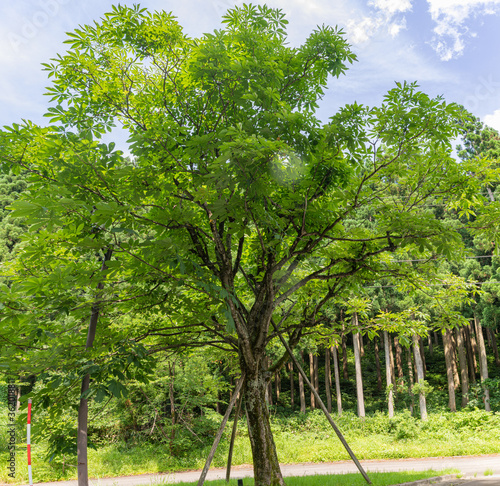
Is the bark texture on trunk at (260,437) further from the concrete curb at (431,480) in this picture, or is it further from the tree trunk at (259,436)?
the concrete curb at (431,480)

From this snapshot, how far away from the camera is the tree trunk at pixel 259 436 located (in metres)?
6.23

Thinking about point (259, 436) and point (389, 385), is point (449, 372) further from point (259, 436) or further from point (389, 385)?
point (259, 436)

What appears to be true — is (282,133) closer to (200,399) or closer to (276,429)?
(200,399)

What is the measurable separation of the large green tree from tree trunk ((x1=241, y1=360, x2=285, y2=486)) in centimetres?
2

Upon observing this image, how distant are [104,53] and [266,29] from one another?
250cm

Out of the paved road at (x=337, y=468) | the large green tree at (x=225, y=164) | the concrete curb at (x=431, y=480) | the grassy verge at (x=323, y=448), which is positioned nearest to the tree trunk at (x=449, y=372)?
the grassy verge at (x=323, y=448)

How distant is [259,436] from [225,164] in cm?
448

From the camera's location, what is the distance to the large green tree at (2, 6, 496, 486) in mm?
4816

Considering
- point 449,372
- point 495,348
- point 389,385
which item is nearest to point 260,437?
point 389,385

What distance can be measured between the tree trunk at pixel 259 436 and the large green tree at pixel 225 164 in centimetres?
2

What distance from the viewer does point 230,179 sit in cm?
441

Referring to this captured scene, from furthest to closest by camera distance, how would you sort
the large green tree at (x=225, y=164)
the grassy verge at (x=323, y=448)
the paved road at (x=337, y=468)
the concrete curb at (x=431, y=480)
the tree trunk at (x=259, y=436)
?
the grassy verge at (x=323, y=448) < the paved road at (x=337, y=468) < the concrete curb at (x=431, y=480) < the tree trunk at (x=259, y=436) < the large green tree at (x=225, y=164)

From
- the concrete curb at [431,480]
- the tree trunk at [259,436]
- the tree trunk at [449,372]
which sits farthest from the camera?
the tree trunk at [449,372]

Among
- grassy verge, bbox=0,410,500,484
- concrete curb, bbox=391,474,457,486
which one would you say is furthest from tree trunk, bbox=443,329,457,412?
concrete curb, bbox=391,474,457,486
